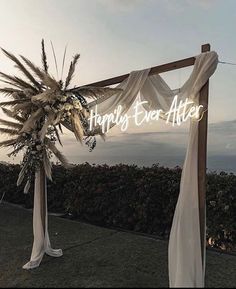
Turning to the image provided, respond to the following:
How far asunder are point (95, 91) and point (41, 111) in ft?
2.84

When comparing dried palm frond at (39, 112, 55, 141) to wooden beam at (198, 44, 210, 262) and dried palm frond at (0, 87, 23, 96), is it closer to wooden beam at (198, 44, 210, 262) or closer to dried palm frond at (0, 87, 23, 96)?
dried palm frond at (0, 87, 23, 96)

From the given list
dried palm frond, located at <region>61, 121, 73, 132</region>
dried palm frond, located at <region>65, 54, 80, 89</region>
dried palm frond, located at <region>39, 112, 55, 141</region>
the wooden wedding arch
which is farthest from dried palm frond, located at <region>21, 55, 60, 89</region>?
the wooden wedding arch

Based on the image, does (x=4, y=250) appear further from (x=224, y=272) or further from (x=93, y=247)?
(x=224, y=272)

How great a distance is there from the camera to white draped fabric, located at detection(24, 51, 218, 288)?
13.3ft

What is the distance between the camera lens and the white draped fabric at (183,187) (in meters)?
4.04

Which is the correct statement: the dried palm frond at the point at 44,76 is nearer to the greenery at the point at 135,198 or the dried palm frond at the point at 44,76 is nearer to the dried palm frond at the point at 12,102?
the dried palm frond at the point at 12,102

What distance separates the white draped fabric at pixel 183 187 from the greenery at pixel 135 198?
6.70 feet

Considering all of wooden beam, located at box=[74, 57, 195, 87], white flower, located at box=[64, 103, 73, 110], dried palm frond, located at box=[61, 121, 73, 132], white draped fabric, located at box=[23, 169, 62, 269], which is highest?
wooden beam, located at box=[74, 57, 195, 87]

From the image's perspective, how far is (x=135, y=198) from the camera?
24.8ft

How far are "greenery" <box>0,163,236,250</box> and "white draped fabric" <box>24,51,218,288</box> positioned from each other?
204cm

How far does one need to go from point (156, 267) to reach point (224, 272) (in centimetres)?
89

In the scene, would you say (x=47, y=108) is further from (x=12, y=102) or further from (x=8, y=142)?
(x=8, y=142)

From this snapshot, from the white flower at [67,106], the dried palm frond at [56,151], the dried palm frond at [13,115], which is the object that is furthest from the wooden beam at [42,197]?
the white flower at [67,106]

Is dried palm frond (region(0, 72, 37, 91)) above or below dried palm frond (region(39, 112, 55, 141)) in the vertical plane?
above
